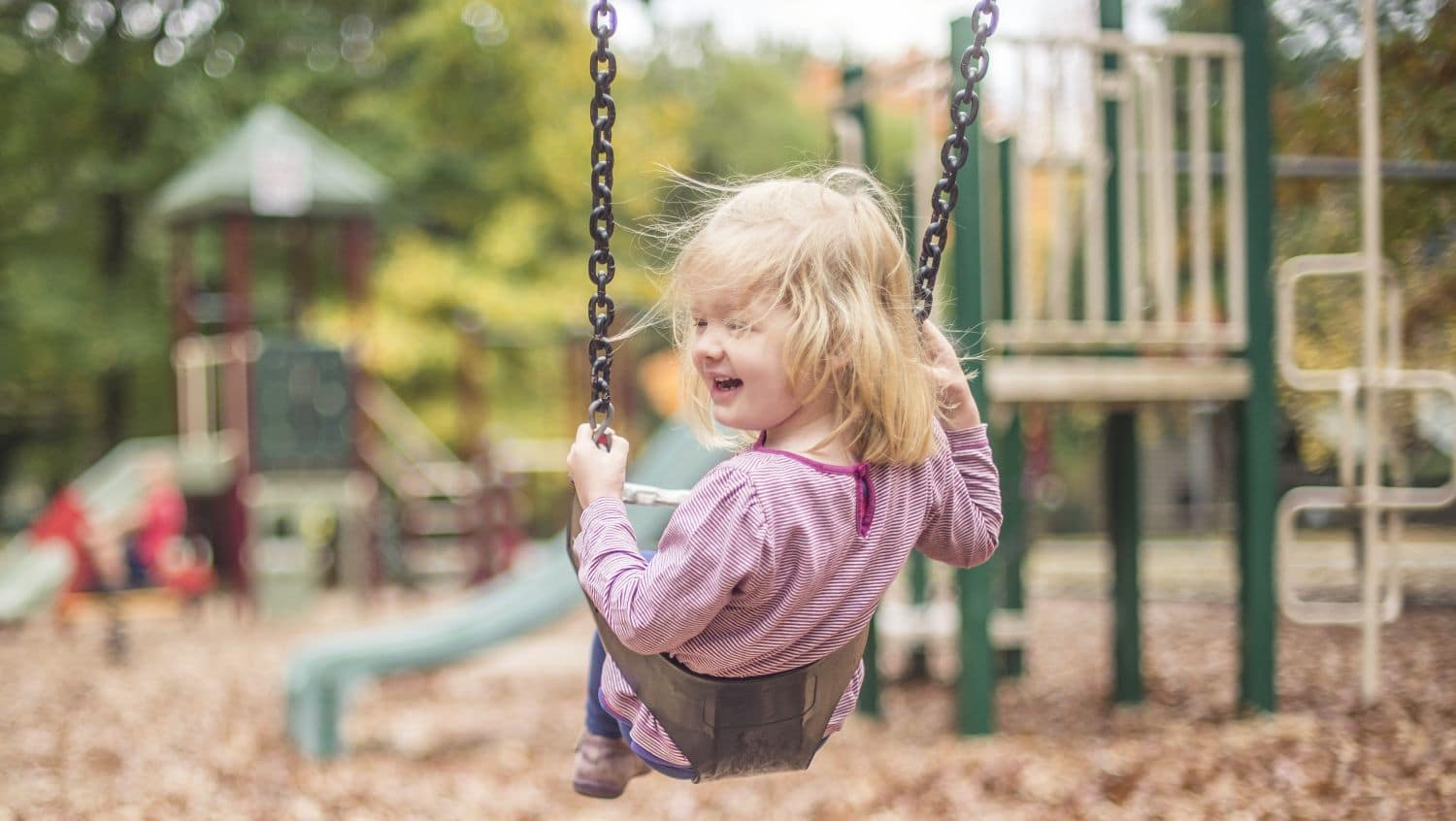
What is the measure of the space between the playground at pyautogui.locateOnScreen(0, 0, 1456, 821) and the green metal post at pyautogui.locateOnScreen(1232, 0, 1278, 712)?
15mm

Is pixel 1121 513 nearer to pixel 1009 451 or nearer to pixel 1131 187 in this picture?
pixel 1009 451

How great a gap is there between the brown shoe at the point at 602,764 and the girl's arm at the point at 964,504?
69 cm

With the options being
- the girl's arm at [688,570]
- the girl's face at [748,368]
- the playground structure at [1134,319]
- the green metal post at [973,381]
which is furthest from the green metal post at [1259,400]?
the girl's arm at [688,570]

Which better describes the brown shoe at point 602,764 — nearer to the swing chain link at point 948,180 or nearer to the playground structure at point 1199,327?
the swing chain link at point 948,180

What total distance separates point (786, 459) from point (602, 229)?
54 cm

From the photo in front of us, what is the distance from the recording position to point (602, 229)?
2318 mm

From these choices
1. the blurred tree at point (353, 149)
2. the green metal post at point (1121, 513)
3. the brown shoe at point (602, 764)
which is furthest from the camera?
the blurred tree at point (353, 149)

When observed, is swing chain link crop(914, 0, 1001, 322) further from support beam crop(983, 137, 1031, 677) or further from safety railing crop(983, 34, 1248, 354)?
support beam crop(983, 137, 1031, 677)

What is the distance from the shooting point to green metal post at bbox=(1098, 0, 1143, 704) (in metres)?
5.86

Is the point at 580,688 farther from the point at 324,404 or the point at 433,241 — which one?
the point at 433,241

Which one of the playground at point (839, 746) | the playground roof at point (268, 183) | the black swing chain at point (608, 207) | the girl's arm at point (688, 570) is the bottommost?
the playground at point (839, 746)

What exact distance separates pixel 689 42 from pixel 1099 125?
77.5 feet

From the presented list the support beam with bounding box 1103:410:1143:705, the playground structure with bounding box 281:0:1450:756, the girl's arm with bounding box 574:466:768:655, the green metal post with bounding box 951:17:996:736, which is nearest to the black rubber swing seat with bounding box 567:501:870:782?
the girl's arm with bounding box 574:466:768:655

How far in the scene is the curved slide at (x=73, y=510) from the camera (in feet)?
35.1
